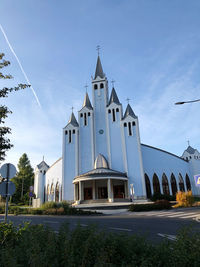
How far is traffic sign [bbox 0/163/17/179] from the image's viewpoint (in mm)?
7098

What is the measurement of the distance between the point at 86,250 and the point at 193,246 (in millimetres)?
1756

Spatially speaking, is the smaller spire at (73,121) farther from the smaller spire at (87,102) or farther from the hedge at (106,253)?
the hedge at (106,253)

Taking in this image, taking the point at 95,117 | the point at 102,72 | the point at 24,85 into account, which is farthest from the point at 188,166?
the point at 24,85

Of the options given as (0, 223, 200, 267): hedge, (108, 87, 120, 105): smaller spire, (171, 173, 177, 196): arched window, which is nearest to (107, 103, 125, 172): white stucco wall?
(108, 87, 120, 105): smaller spire

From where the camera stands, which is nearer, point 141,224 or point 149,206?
point 141,224

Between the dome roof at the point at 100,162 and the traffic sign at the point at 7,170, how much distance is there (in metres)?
27.9

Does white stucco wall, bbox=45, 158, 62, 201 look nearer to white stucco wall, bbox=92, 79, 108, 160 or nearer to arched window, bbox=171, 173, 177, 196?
white stucco wall, bbox=92, 79, 108, 160

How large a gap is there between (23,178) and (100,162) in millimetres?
35676

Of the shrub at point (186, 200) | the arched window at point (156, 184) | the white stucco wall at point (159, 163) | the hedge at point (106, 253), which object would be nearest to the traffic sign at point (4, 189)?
the hedge at point (106, 253)

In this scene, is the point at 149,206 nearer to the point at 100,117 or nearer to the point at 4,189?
the point at 4,189

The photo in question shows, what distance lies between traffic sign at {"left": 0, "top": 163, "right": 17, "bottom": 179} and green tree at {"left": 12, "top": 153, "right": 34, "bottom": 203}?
174ft

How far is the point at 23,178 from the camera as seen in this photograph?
6194 cm

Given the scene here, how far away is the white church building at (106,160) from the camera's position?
33.7 m

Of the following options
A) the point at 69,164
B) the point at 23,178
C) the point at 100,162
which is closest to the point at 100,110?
the point at 100,162
